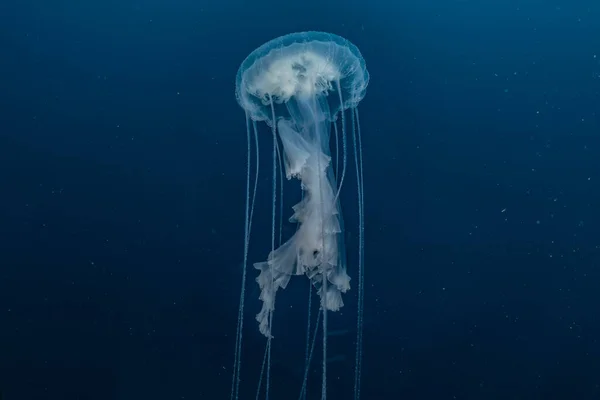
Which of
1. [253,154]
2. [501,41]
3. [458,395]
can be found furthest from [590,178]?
[253,154]

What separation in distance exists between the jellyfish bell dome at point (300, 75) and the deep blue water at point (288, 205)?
200 mm

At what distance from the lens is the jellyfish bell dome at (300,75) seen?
3256 millimetres

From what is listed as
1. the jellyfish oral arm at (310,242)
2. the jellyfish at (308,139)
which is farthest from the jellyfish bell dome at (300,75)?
the jellyfish oral arm at (310,242)

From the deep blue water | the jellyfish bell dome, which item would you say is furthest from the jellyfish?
the deep blue water

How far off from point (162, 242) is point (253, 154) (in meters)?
0.92

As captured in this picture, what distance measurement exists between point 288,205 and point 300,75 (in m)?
0.89

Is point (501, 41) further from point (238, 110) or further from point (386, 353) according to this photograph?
point (386, 353)

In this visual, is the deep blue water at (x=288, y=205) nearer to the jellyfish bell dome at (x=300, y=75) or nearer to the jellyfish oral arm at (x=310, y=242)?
the jellyfish bell dome at (x=300, y=75)

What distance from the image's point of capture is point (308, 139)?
11.8ft

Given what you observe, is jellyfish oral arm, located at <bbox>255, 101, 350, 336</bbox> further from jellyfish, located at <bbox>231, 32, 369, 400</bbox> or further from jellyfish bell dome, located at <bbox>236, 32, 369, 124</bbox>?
jellyfish bell dome, located at <bbox>236, 32, 369, 124</bbox>

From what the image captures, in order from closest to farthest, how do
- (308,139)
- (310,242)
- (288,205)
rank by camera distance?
1. (310,242)
2. (308,139)
3. (288,205)

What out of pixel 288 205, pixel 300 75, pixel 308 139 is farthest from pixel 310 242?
pixel 300 75

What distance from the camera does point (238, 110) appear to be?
3746mm

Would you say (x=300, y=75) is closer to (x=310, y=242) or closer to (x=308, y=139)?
(x=308, y=139)
